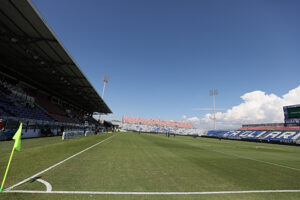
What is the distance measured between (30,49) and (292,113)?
5189 cm

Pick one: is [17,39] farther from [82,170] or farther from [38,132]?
[82,170]

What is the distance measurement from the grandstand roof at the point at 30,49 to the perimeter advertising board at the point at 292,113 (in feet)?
155

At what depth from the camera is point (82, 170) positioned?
5.16m

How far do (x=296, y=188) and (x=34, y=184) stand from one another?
8.18 m

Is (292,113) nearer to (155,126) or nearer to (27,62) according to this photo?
(27,62)

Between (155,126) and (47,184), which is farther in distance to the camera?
(155,126)

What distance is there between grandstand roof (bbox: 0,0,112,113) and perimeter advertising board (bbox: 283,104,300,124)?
4714 centimetres

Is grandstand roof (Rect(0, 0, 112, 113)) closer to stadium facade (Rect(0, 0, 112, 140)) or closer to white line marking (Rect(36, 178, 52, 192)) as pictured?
stadium facade (Rect(0, 0, 112, 140))

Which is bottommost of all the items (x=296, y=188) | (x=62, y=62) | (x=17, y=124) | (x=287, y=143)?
(x=287, y=143)

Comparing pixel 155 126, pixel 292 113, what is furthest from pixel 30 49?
pixel 155 126

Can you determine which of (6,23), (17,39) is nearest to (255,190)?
(6,23)

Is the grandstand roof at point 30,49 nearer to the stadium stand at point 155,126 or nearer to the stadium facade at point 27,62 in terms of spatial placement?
the stadium facade at point 27,62

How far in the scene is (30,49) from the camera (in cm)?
1396

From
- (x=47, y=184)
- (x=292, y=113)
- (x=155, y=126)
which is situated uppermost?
(x=292, y=113)
